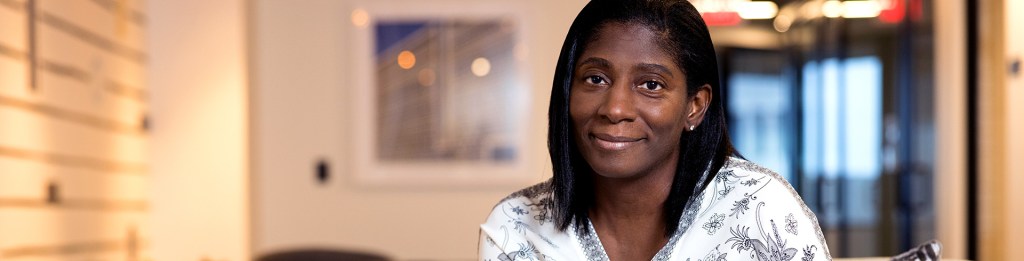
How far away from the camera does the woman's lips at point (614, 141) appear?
60.1 inches

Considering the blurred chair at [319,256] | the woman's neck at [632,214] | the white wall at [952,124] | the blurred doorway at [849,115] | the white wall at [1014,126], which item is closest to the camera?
the woman's neck at [632,214]

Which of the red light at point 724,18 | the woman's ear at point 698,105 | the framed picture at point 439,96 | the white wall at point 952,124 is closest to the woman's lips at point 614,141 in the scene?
the woman's ear at point 698,105

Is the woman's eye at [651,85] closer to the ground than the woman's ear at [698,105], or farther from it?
farther from it

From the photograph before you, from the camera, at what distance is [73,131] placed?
15.1ft

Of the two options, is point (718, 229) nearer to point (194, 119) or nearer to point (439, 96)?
point (194, 119)

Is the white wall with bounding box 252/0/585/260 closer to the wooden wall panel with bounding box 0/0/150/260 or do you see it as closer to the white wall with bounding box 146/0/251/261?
the white wall with bounding box 146/0/251/261

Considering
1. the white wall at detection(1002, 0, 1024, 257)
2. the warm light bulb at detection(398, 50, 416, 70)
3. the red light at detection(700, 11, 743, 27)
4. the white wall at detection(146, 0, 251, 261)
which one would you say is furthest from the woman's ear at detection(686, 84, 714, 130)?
the red light at detection(700, 11, 743, 27)

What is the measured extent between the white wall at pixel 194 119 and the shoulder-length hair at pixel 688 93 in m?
4.07

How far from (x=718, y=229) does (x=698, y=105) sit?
162 millimetres

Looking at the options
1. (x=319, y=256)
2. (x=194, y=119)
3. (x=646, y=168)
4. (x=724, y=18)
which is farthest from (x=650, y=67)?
(x=724, y=18)

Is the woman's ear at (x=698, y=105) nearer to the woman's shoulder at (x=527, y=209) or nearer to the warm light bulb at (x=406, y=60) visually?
the woman's shoulder at (x=527, y=209)

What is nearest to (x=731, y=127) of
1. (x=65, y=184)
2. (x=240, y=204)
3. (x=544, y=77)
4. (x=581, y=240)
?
(x=544, y=77)

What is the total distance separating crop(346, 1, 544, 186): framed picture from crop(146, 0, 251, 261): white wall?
2.19 feet

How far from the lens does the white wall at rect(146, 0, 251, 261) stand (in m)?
5.47
